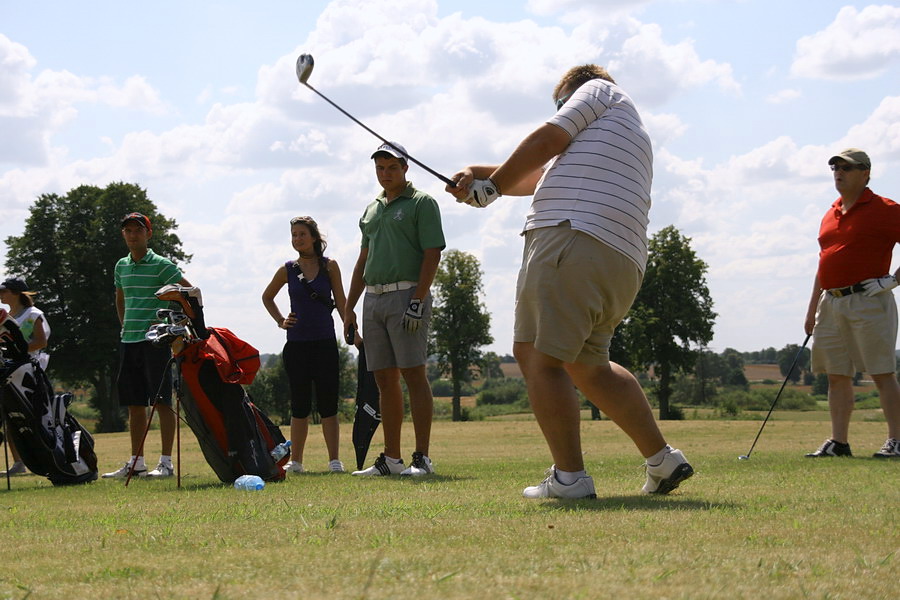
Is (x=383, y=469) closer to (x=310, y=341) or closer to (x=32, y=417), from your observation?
(x=310, y=341)

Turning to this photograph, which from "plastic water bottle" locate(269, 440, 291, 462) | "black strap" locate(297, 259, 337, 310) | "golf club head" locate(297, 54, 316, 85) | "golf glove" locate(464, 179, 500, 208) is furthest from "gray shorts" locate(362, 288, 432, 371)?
"golf glove" locate(464, 179, 500, 208)

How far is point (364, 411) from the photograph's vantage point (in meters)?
9.03

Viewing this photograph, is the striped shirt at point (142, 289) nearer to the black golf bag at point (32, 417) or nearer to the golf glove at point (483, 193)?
the black golf bag at point (32, 417)

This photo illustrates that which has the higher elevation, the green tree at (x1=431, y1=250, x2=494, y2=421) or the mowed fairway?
the green tree at (x1=431, y1=250, x2=494, y2=421)

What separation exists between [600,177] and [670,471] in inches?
60.9

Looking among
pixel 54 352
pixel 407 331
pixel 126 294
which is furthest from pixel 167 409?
pixel 54 352

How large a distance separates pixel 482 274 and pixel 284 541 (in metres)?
63.8

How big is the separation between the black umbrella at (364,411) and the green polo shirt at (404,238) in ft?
3.44

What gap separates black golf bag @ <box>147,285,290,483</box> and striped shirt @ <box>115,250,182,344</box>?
1969mm

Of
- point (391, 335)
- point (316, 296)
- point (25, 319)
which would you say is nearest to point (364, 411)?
point (316, 296)

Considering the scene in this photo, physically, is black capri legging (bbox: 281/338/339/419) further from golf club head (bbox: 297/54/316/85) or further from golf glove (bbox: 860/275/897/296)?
golf glove (bbox: 860/275/897/296)

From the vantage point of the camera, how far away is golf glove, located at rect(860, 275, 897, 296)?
9.22 meters

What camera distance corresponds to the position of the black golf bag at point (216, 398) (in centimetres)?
719

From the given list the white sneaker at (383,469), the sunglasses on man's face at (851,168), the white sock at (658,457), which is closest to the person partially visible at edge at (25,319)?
the white sneaker at (383,469)
